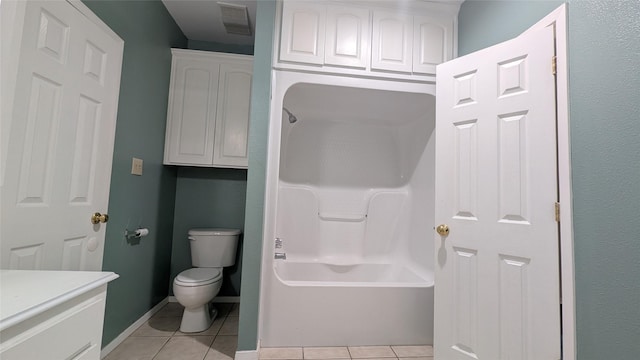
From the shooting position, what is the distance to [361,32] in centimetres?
201

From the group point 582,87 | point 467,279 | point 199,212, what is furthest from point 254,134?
point 582,87

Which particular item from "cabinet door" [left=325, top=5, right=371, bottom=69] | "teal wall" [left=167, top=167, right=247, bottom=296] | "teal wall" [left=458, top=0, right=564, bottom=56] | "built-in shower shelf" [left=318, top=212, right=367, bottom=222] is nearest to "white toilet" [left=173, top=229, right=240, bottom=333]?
"teal wall" [left=167, top=167, right=247, bottom=296]

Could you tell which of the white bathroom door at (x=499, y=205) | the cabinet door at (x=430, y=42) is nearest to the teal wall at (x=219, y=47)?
the cabinet door at (x=430, y=42)

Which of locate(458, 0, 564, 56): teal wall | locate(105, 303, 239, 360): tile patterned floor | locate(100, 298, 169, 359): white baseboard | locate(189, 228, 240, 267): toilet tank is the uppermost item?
locate(458, 0, 564, 56): teal wall

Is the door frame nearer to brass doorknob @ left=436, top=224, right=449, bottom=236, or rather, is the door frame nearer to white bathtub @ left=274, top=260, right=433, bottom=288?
brass doorknob @ left=436, top=224, right=449, bottom=236

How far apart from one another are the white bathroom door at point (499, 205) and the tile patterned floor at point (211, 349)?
15.0 inches

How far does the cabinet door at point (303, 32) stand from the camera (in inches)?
75.5

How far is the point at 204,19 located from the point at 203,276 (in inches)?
92.2

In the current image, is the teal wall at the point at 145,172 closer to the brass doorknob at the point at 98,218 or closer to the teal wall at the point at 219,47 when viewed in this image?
the brass doorknob at the point at 98,218

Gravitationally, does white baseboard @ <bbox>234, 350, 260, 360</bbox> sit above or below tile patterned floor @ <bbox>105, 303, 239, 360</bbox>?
above

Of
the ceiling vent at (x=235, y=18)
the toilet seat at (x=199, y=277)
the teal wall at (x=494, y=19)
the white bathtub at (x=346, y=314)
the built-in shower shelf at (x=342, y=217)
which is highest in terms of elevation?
the ceiling vent at (x=235, y=18)

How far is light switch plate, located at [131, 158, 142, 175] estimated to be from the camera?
1.98 metres

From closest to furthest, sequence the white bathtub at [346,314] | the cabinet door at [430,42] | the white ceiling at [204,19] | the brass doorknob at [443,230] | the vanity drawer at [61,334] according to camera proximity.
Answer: the vanity drawer at [61,334] → the brass doorknob at [443,230] → the white bathtub at [346,314] → the cabinet door at [430,42] → the white ceiling at [204,19]

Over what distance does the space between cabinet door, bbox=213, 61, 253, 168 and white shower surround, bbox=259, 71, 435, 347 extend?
1.30ft
